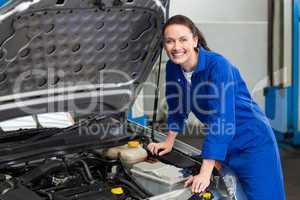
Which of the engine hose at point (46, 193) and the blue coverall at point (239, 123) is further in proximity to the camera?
the blue coverall at point (239, 123)

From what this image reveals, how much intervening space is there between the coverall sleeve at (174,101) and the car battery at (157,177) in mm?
291

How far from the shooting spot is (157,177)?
1.64m

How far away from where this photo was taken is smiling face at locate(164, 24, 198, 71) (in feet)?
5.52

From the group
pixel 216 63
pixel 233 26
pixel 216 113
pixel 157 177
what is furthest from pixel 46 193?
pixel 233 26

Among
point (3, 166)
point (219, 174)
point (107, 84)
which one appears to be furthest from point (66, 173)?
point (219, 174)

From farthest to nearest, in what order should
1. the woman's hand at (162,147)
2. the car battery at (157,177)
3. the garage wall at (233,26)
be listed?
the garage wall at (233,26) < the woman's hand at (162,147) < the car battery at (157,177)

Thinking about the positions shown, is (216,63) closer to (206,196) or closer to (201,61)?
(201,61)

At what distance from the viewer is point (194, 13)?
187 inches

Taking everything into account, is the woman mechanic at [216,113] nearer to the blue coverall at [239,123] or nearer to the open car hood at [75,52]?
the blue coverall at [239,123]

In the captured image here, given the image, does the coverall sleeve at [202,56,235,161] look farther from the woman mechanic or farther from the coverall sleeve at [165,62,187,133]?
the coverall sleeve at [165,62,187,133]

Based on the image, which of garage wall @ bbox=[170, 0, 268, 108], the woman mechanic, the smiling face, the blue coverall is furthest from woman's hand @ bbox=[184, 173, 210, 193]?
garage wall @ bbox=[170, 0, 268, 108]

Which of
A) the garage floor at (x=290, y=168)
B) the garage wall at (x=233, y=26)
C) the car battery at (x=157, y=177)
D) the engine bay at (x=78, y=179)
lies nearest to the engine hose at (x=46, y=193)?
the engine bay at (x=78, y=179)

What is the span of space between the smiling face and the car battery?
0.41 m

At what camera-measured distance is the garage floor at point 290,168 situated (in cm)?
352
